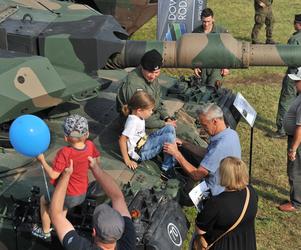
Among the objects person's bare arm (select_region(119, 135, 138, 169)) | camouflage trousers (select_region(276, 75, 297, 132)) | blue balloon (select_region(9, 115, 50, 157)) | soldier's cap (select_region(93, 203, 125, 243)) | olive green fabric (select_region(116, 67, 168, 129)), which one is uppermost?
blue balloon (select_region(9, 115, 50, 157))

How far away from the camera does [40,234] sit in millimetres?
5684

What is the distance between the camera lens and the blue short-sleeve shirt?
619 cm

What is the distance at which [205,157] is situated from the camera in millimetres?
6312

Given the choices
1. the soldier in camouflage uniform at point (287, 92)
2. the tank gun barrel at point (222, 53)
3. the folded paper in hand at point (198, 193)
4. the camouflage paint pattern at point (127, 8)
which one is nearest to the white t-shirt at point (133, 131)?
the tank gun barrel at point (222, 53)

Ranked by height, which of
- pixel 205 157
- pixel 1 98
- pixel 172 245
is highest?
pixel 1 98

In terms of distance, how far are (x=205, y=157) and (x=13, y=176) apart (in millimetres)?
2049

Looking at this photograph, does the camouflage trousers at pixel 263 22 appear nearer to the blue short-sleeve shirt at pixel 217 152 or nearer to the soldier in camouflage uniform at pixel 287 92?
Answer: the soldier in camouflage uniform at pixel 287 92

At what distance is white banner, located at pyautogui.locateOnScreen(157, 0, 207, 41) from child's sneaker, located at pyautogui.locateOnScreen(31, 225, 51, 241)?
8886mm

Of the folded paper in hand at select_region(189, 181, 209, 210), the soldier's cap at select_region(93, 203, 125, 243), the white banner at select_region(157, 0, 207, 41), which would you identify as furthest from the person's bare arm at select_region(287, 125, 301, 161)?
the white banner at select_region(157, 0, 207, 41)

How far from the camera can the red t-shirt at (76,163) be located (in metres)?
5.14

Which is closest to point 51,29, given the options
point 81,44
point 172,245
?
point 81,44

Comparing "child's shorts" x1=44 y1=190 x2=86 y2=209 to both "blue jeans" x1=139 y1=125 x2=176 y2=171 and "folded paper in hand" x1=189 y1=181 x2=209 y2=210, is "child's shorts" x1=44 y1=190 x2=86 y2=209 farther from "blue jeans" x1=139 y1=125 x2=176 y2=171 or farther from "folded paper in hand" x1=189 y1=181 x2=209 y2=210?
"blue jeans" x1=139 y1=125 x2=176 y2=171

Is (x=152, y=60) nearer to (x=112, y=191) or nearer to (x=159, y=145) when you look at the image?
(x=159, y=145)

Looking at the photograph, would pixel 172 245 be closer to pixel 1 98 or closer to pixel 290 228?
pixel 1 98
